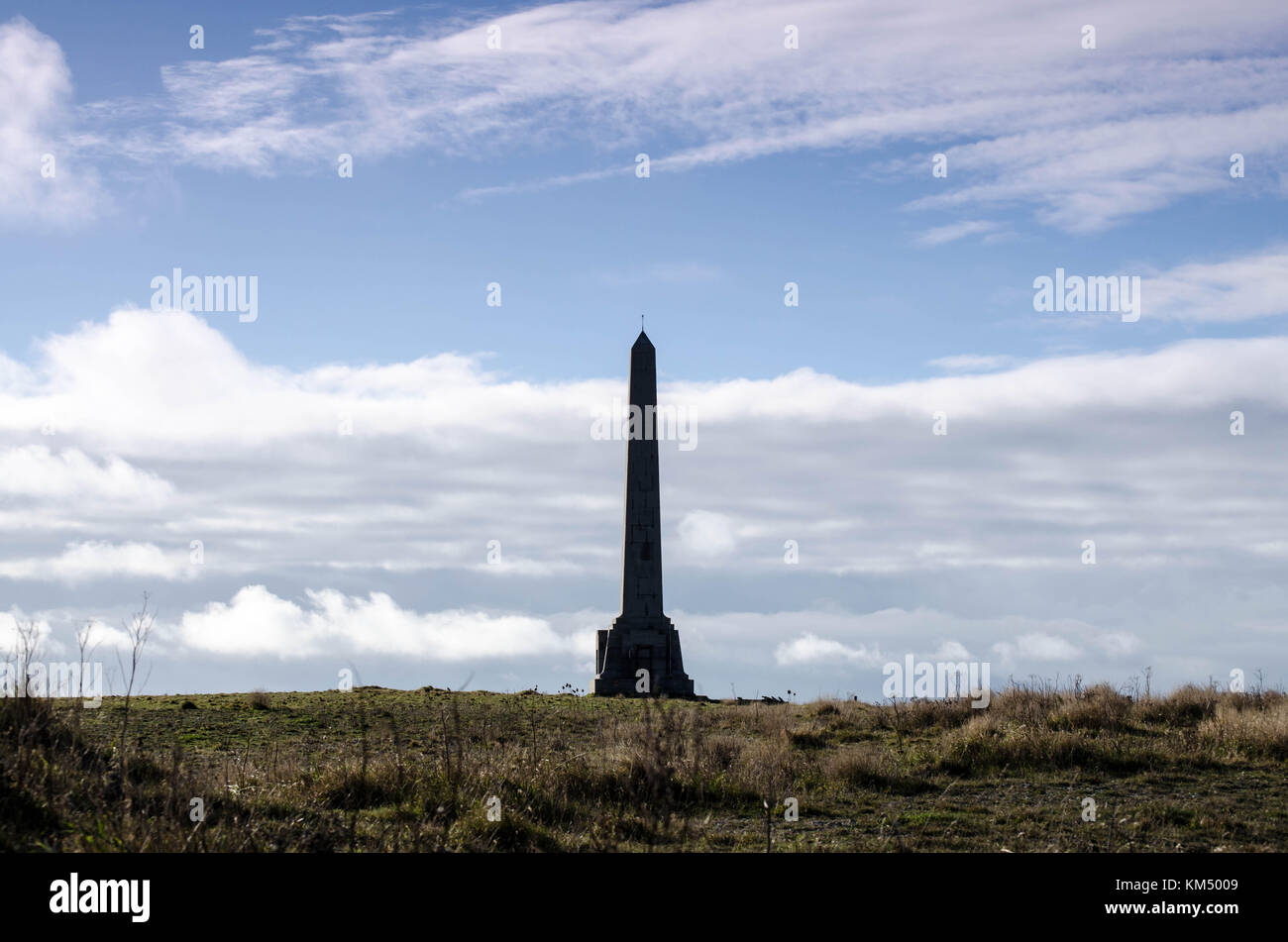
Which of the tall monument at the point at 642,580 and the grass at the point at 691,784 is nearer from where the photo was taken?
the grass at the point at 691,784

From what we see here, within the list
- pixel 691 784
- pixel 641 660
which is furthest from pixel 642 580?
pixel 691 784

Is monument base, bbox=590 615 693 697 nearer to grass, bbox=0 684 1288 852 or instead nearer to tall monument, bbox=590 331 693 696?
tall monument, bbox=590 331 693 696

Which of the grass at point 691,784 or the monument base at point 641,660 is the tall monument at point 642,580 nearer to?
the monument base at point 641,660

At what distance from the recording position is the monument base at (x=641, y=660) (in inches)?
1371

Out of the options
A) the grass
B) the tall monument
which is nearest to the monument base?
the tall monument

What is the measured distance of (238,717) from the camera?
862 inches

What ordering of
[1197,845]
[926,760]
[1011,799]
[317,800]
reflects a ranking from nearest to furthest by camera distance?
[1197,845] → [317,800] → [1011,799] → [926,760]

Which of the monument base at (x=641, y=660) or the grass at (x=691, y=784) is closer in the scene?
the grass at (x=691, y=784)

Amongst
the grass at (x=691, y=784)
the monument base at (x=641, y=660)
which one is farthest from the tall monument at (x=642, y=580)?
the grass at (x=691, y=784)

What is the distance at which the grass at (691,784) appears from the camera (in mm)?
8938

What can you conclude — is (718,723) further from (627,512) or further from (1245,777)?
(627,512)
